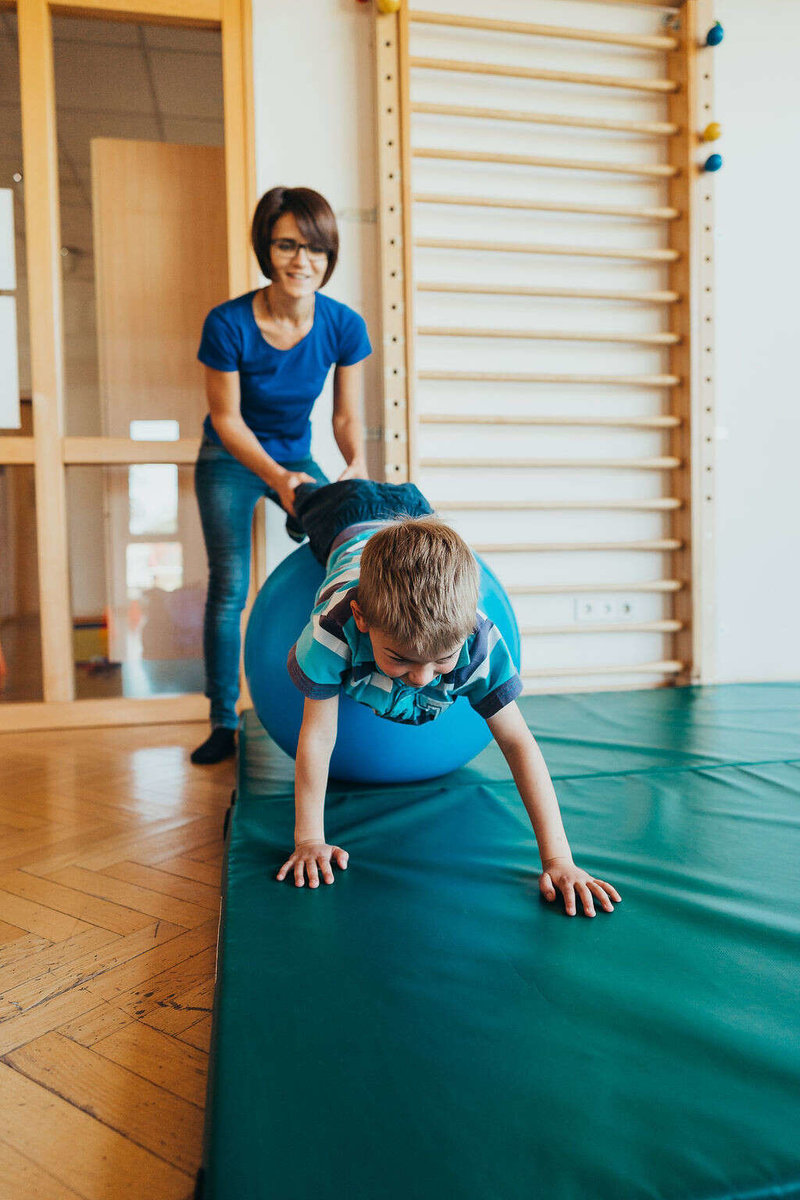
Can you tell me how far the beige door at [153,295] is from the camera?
2639 mm

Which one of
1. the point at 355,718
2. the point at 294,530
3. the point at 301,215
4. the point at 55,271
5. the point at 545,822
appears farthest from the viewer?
the point at 55,271

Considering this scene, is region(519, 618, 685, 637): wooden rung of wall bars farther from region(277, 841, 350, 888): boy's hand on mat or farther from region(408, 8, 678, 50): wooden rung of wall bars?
region(408, 8, 678, 50): wooden rung of wall bars

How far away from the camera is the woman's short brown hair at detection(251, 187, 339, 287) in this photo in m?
1.87

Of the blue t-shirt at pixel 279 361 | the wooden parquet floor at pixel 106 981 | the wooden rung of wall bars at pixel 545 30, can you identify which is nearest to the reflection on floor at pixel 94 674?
the wooden parquet floor at pixel 106 981

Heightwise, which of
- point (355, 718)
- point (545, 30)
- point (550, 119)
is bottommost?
point (355, 718)

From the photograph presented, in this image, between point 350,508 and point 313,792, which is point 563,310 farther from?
point 313,792

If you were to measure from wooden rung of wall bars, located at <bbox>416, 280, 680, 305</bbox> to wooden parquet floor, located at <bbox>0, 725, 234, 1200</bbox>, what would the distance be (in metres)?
1.67

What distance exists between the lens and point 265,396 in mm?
2105

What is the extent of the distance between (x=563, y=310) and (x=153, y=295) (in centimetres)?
137

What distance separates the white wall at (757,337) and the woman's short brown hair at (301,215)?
5.30 feet

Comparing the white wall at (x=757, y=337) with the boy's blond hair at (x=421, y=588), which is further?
the white wall at (x=757, y=337)

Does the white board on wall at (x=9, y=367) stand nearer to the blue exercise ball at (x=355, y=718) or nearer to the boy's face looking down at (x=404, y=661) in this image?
the blue exercise ball at (x=355, y=718)

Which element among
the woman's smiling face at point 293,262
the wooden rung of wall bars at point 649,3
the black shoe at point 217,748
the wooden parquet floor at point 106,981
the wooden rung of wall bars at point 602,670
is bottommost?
the wooden parquet floor at point 106,981

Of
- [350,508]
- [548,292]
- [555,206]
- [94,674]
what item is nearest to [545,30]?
[555,206]
